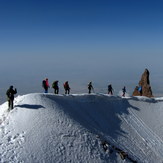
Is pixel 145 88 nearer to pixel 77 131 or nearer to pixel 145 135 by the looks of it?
pixel 145 135

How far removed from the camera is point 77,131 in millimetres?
25500

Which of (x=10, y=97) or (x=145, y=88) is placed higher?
(x=145, y=88)

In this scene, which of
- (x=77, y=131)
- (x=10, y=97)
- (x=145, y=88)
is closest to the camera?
(x=77, y=131)

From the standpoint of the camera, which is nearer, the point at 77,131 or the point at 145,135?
the point at 77,131

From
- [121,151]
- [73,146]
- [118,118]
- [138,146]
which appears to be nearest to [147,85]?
[118,118]

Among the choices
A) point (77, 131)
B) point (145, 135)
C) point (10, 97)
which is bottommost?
point (145, 135)

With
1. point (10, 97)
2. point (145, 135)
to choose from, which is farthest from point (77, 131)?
point (145, 135)

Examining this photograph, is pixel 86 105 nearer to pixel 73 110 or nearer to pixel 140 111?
pixel 73 110

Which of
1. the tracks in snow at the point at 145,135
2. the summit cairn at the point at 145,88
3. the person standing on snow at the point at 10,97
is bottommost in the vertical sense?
the tracks in snow at the point at 145,135

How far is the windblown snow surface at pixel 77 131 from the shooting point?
71.9 ft

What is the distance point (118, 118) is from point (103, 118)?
2.93 metres

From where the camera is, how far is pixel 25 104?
28.3 metres

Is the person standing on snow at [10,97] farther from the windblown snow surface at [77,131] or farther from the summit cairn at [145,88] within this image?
the summit cairn at [145,88]

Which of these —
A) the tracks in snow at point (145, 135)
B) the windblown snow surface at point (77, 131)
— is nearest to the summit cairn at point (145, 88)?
the windblown snow surface at point (77, 131)
